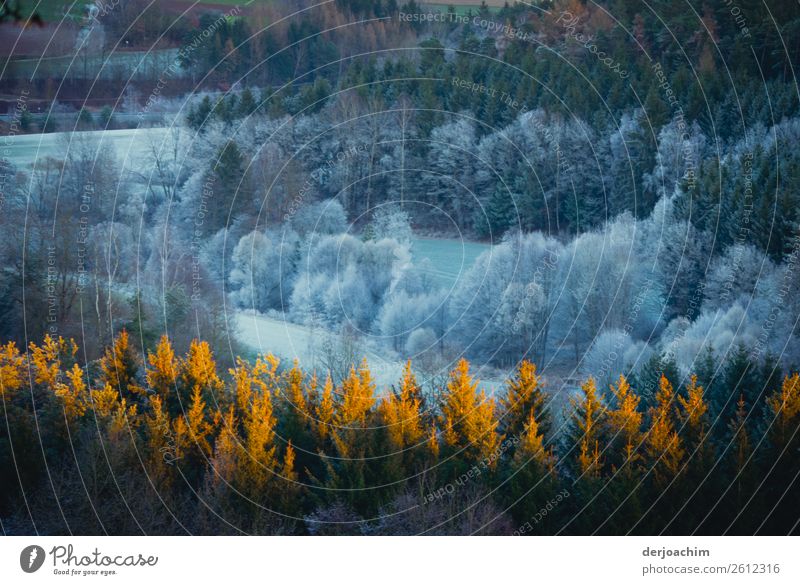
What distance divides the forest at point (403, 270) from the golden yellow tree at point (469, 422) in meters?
0.05

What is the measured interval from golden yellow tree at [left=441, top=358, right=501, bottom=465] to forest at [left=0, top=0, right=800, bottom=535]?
5 centimetres

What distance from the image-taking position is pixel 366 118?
19.8 metres

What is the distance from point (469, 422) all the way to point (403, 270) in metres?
4.08

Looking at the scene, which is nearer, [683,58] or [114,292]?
[114,292]

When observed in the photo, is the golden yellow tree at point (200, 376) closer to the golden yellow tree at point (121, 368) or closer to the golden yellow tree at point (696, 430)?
the golden yellow tree at point (121, 368)

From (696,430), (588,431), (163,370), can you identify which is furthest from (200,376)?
(696,430)

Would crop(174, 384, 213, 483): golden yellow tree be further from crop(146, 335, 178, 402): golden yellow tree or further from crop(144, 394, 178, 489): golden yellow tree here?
crop(146, 335, 178, 402): golden yellow tree

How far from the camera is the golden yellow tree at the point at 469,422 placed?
15711 millimetres

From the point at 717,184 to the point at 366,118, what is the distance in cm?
640

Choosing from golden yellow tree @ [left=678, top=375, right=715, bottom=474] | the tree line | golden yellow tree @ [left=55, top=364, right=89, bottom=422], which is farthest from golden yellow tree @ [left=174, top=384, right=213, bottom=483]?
golden yellow tree @ [left=678, top=375, right=715, bottom=474]

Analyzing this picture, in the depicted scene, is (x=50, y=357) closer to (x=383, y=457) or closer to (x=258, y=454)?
(x=258, y=454)

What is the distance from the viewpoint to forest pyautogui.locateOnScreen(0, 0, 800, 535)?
15.5 metres

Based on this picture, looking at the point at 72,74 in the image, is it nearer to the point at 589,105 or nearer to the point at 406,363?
the point at 406,363
